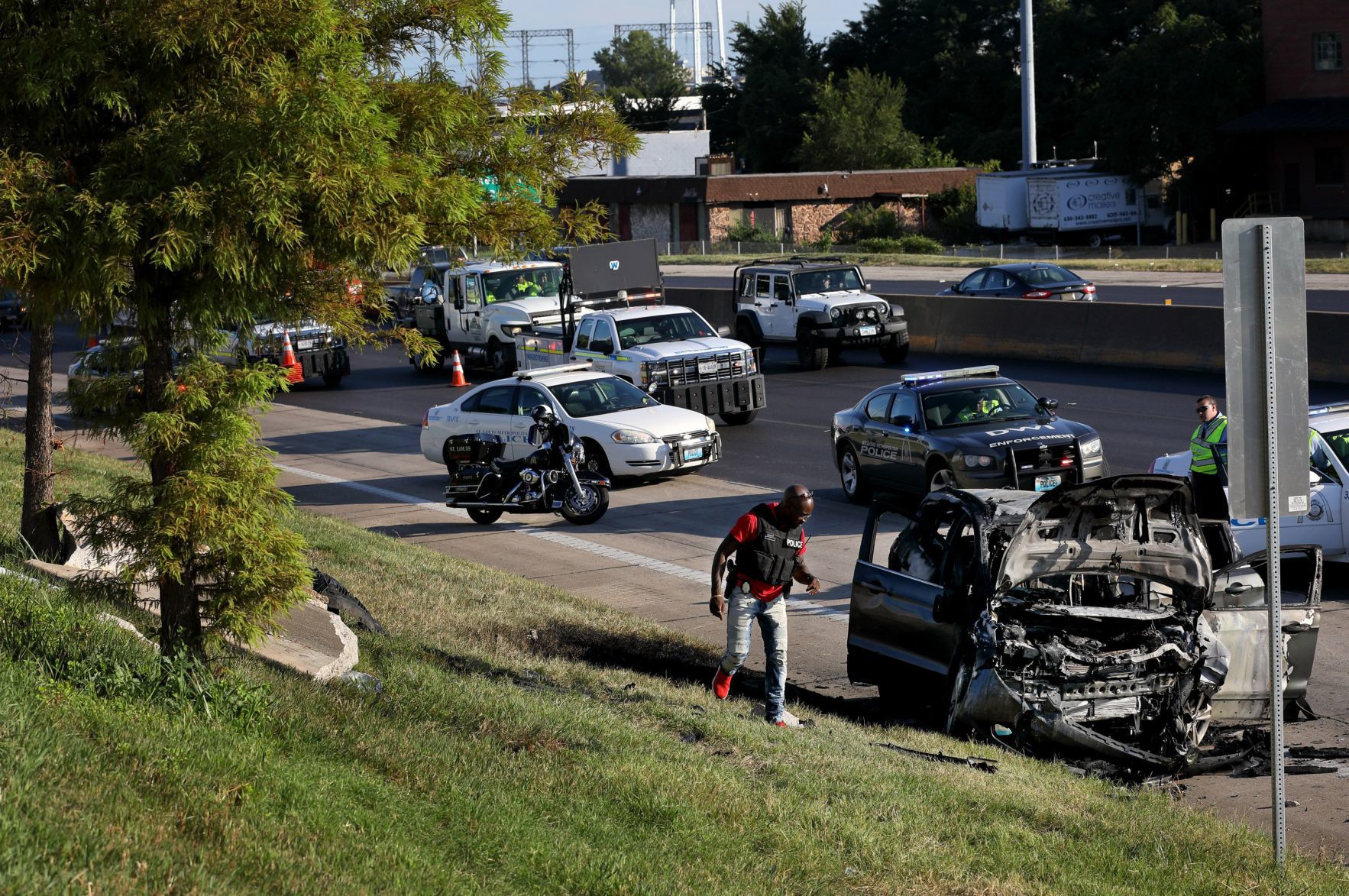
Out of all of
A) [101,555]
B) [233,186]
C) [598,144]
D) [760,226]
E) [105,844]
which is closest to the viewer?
[105,844]

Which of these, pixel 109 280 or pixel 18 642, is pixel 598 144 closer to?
pixel 109 280

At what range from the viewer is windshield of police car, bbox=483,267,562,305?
105 feet

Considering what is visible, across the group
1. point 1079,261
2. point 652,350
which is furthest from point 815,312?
point 1079,261

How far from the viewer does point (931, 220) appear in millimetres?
73625

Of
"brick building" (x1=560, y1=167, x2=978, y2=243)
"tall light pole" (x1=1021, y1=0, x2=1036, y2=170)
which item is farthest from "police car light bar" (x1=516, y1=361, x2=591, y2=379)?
"brick building" (x1=560, y1=167, x2=978, y2=243)

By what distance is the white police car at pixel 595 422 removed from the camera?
19141 millimetres

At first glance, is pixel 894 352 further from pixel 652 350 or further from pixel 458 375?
pixel 458 375

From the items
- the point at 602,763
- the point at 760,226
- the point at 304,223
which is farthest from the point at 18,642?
the point at 760,226

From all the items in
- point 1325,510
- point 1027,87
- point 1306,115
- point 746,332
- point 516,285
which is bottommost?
point 1325,510

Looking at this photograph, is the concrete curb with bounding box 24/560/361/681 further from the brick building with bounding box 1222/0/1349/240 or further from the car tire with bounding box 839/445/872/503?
the brick building with bounding box 1222/0/1349/240

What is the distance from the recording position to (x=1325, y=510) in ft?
41.3

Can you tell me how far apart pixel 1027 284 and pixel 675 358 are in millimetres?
13505

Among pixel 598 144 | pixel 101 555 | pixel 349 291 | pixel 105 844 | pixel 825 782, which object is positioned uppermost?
pixel 598 144

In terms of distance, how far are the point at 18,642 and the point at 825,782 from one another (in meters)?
4.14
